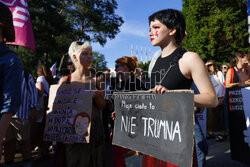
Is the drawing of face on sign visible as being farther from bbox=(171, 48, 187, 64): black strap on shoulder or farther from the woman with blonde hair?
bbox=(171, 48, 187, 64): black strap on shoulder

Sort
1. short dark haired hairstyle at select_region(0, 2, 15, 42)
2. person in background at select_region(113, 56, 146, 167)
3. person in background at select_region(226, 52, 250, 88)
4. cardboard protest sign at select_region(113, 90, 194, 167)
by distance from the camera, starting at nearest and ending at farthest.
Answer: cardboard protest sign at select_region(113, 90, 194, 167), short dark haired hairstyle at select_region(0, 2, 15, 42), person in background at select_region(113, 56, 146, 167), person in background at select_region(226, 52, 250, 88)

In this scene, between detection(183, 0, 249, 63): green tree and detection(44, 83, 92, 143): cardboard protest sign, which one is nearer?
detection(44, 83, 92, 143): cardboard protest sign

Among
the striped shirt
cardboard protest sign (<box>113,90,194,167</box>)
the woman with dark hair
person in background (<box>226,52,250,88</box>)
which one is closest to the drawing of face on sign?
cardboard protest sign (<box>113,90,194,167</box>)

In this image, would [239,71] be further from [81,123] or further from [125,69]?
[81,123]

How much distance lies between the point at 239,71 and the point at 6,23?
181 inches

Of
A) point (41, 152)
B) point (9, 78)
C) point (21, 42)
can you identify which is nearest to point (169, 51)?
point (9, 78)

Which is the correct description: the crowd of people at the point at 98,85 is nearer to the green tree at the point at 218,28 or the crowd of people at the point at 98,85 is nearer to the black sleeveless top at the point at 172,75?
Answer: the black sleeveless top at the point at 172,75

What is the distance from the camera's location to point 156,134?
5.18 feet

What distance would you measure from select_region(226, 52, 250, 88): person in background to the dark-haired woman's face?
10.4 feet

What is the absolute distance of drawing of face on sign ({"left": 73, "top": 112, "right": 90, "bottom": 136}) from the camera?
2336mm

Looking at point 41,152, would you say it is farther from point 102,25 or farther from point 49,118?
point 102,25

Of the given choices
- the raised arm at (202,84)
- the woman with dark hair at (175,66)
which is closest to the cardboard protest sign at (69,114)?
the woman with dark hair at (175,66)

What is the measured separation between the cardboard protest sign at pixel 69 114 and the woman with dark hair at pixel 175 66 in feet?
2.65

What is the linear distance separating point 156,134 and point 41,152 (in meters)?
3.74
